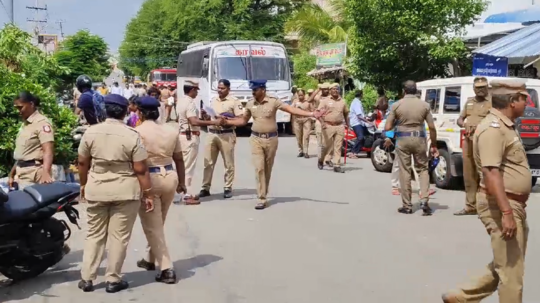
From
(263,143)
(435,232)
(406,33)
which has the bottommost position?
(435,232)

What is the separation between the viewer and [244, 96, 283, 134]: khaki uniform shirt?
1023cm

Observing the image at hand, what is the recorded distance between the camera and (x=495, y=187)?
16.0ft

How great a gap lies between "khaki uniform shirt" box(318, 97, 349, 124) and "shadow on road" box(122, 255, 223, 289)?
738cm

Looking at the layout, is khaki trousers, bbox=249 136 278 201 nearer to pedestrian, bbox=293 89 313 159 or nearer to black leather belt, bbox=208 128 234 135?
black leather belt, bbox=208 128 234 135

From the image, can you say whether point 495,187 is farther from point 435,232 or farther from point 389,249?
point 435,232

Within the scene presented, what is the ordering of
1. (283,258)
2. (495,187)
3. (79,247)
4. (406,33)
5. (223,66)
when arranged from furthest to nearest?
1. (223,66)
2. (406,33)
3. (79,247)
4. (283,258)
5. (495,187)

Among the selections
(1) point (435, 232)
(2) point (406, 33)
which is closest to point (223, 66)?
(2) point (406, 33)

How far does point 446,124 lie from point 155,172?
6852mm

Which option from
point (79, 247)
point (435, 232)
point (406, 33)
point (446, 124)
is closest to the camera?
point (79, 247)

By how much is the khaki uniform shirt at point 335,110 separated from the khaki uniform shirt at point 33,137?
7907mm

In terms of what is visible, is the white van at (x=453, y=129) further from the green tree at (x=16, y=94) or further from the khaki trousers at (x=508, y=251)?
the khaki trousers at (x=508, y=251)

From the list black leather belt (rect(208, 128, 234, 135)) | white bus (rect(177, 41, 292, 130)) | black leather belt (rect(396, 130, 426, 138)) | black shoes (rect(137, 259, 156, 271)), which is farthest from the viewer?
white bus (rect(177, 41, 292, 130))

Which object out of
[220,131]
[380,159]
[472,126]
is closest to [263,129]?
[220,131]

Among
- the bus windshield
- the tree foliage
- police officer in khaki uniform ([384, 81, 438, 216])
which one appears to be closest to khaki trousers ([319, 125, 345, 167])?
police officer in khaki uniform ([384, 81, 438, 216])
